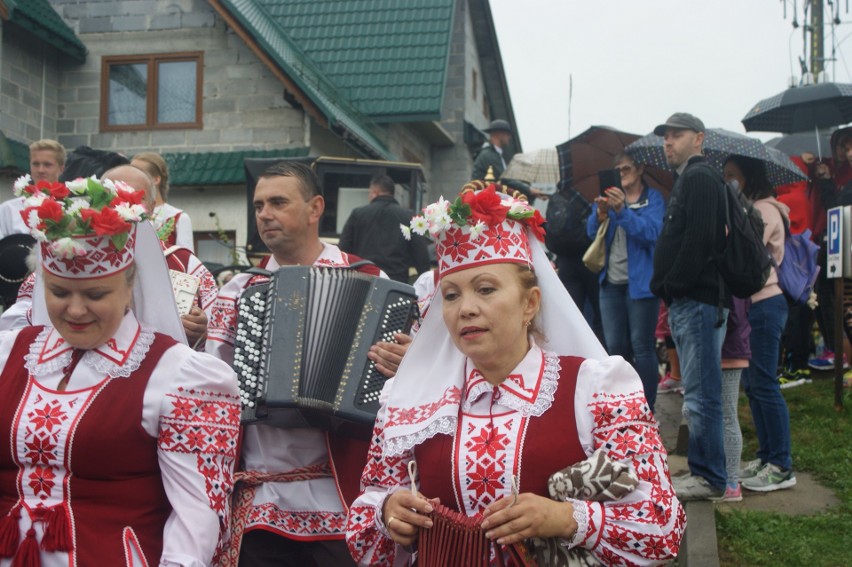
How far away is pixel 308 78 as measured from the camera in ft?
57.2

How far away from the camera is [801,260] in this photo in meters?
7.52

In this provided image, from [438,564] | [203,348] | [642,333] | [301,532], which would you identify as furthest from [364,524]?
[642,333]

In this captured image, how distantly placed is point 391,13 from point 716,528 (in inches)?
665

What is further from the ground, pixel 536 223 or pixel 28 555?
pixel 536 223

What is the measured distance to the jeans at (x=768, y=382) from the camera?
6.32m

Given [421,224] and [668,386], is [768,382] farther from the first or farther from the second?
[421,224]

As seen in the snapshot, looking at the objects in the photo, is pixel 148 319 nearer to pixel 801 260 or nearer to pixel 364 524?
pixel 364 524

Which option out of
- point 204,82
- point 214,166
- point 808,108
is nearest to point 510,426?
point 808,108

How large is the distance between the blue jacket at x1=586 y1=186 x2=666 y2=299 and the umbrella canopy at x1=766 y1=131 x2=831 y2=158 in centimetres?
561

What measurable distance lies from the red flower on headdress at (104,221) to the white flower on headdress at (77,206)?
0.08 feet

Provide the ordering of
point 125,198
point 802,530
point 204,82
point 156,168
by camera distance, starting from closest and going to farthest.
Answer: point 125,198 → point 802,530 → point 156,168 → point 204,82

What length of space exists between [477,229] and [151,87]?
1519cm

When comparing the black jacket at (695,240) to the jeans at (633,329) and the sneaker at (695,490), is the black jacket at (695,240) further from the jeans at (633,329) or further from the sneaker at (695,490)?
the jeans at (633,329)

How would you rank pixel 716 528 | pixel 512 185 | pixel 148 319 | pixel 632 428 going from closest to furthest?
pixel 632 428 → pixel 148 319 → pixel 716 528 → pixel 512 185
